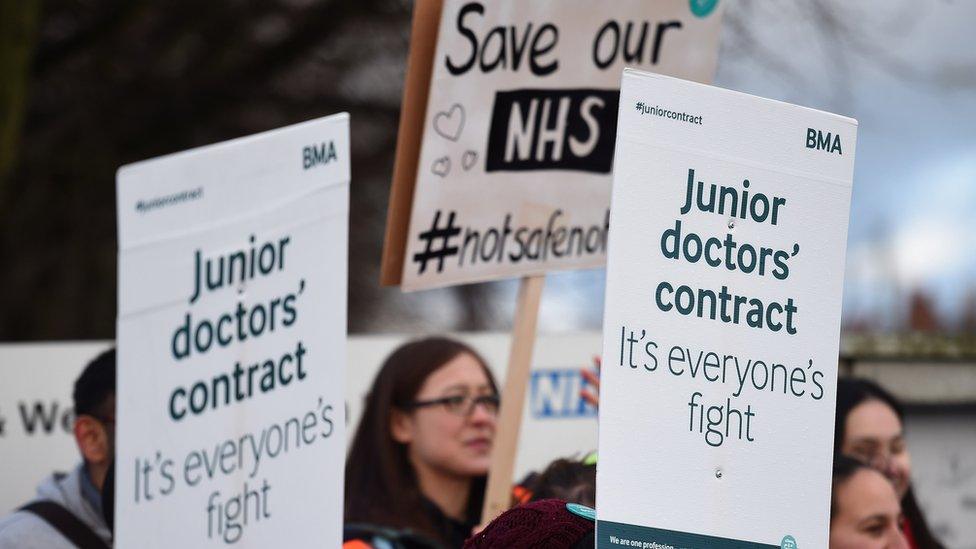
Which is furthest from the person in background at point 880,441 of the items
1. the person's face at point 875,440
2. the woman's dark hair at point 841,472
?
the woman's dark hair at point 841,472

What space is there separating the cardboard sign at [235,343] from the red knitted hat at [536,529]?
0.49 m

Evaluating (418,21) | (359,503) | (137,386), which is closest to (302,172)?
(137,386)

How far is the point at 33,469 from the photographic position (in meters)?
5.03

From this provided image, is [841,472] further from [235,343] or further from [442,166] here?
[235,343]

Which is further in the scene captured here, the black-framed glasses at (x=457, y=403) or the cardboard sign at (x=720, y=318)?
the black-framed glasses at (x=457, y=403)

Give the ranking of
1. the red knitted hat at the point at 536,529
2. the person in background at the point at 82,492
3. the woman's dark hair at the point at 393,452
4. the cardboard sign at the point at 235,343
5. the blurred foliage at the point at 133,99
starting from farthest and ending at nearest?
the blurred foliage at the point at 133,99
the woman's dark hair at the point at 393,452
the person in background at the point at 82,492
the cardboard sign at the point at 235,343
the red knitted hat at the point at 536,529

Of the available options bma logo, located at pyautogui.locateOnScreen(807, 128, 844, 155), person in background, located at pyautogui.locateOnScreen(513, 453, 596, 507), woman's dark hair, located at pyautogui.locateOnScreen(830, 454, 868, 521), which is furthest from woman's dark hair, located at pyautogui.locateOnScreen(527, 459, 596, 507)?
bma logo, located at pyautogui.locateOnScreen(807, 128, 844, 155)

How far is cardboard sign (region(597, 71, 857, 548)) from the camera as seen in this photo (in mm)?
2277

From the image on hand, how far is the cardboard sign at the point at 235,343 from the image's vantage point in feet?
8.91

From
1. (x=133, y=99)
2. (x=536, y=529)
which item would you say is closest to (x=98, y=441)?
(x=536, y=529)

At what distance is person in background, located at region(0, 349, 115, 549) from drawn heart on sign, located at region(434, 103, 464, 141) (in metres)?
1.29

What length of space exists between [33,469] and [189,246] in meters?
2.55

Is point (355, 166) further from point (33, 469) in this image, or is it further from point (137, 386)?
point (137, 386)

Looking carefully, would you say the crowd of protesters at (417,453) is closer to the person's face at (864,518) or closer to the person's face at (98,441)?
the person's face at (98,441)
